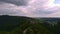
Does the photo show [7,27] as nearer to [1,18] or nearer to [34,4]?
[1,18]

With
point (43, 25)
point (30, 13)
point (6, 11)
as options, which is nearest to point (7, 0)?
point (6, 11)

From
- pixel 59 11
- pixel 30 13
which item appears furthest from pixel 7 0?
pixel 59 11

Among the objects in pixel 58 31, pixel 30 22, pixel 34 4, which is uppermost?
pixel 34 4

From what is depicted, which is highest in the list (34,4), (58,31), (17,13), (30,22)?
(34,4)

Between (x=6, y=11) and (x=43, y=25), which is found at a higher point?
(x=6, y=11)

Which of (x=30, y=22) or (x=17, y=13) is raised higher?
(x=17, y=13)

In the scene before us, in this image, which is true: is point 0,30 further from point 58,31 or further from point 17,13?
point 58,31
